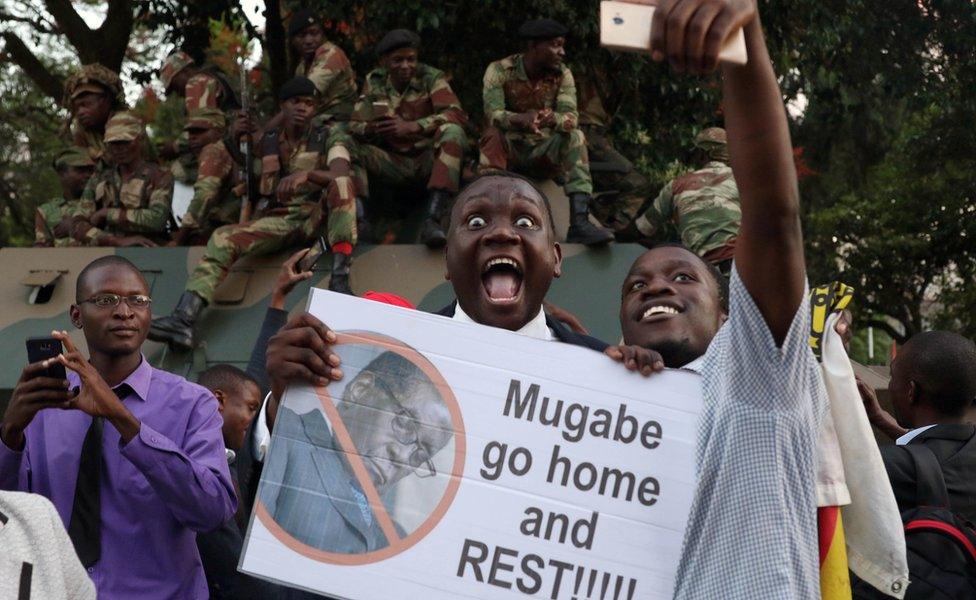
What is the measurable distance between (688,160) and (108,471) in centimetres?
1052

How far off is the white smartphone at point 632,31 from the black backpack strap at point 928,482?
7.72ft

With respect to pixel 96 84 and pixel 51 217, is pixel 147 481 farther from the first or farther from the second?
pixel 51 217

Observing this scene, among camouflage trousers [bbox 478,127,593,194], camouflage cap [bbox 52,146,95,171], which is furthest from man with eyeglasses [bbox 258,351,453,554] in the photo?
camouflage cap [bbox 52,146,95,171]

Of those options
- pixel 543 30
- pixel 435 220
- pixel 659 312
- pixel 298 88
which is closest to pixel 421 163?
pixel 435 220

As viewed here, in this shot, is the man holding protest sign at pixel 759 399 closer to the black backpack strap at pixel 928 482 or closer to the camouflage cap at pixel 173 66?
the black backpack strap at pixel 928 482

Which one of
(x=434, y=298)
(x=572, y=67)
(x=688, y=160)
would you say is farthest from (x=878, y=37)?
(x=434, y=298)

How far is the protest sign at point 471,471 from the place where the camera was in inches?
118

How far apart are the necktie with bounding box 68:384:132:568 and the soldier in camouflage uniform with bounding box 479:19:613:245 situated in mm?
4784

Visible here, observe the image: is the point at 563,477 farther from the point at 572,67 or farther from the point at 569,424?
the point at 572,67

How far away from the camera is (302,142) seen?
947 cm

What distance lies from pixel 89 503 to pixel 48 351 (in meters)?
0.47

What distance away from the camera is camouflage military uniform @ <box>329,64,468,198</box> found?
30.0 ft

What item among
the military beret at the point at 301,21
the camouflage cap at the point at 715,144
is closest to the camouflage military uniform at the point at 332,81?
the military beret at the point at 301,21

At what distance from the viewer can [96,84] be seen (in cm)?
1091
